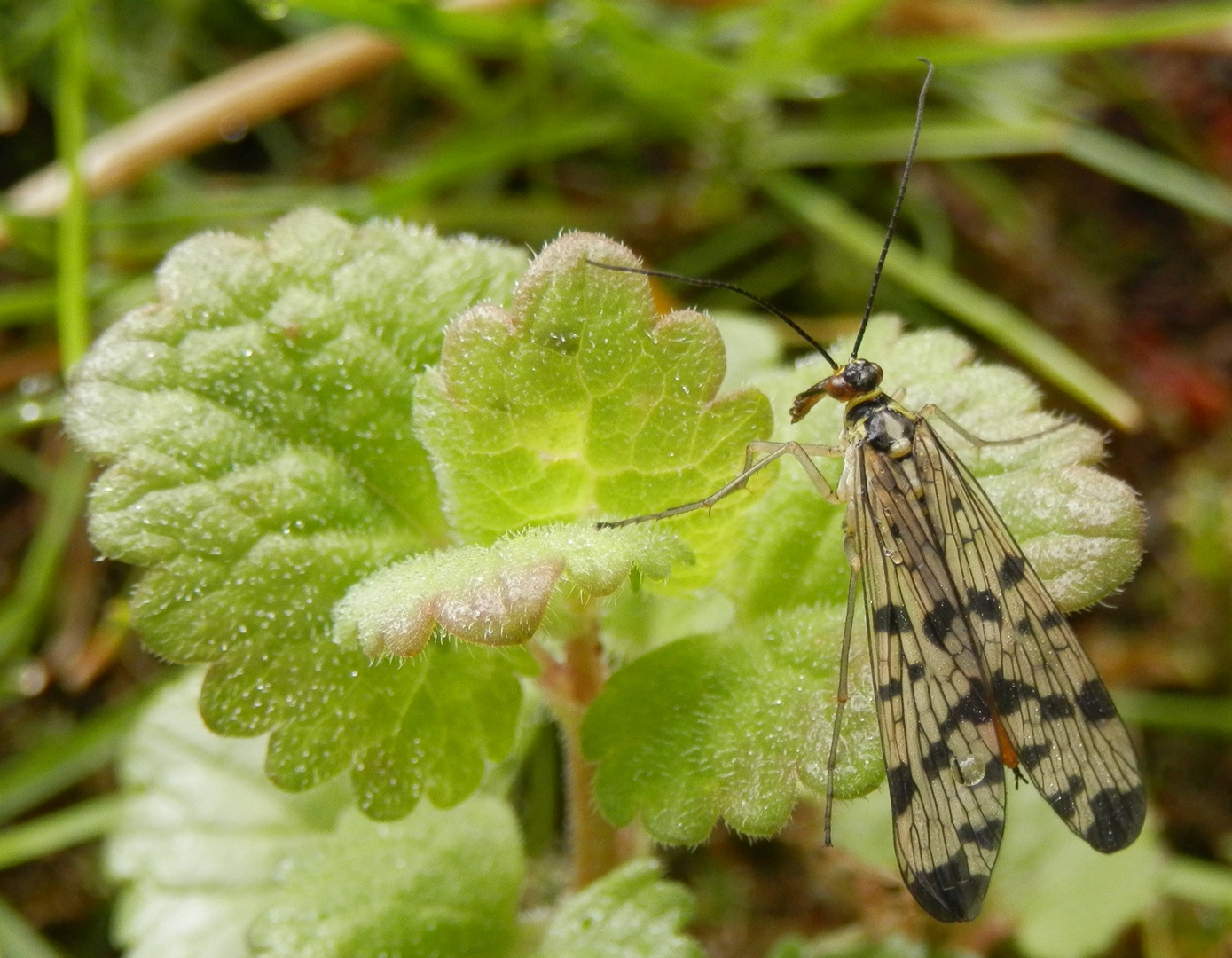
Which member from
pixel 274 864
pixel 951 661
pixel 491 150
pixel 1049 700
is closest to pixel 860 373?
pixel 951 661

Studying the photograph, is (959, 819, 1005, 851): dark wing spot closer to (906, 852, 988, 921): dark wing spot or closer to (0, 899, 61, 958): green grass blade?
(906, 852, 988, 921): dark wing spot

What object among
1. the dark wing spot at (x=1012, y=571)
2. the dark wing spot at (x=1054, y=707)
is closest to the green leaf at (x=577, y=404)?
the dark wing spot at (x=1012, y=571)

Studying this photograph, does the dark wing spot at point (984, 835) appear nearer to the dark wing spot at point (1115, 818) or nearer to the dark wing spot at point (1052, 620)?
the dark wing spot at point (1115, 818)

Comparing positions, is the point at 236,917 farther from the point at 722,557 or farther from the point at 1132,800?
the point at 1132,800

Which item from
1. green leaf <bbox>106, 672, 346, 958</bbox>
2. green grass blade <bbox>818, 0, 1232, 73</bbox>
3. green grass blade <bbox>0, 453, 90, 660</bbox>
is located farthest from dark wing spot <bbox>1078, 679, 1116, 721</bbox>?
green grass blade <bbox>0, 453, 90, 660</bbox>

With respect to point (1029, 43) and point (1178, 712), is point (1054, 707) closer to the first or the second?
point (1178, 712)

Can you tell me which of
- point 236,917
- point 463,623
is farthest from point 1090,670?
point 236,917

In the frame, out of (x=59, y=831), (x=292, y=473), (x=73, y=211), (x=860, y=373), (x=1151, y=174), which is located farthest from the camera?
(x=1151, y=174)
